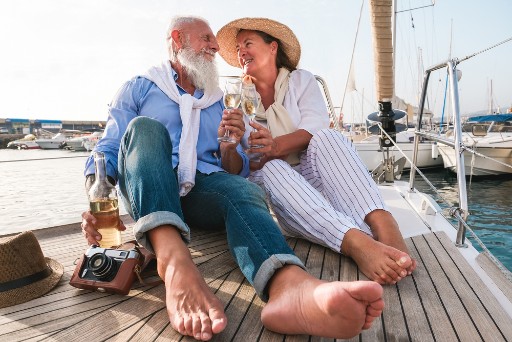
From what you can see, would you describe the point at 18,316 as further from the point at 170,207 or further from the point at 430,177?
the point at 430,177

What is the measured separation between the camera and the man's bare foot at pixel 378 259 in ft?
4.50

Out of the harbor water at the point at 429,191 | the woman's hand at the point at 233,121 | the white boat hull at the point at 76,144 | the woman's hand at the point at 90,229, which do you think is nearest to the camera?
the woman's hand at the point at 90,229

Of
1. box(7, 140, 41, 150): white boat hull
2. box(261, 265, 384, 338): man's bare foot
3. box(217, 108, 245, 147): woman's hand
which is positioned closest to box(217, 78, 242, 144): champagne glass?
box(217, 108, 245, 147): woman's hand

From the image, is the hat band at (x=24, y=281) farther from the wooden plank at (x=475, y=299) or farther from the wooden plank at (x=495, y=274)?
the wooden plank at (x=495, y=274)

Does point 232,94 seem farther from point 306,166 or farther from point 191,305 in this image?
point 191,305

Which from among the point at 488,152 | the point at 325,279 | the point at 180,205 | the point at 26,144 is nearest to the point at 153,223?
the point at 180,205

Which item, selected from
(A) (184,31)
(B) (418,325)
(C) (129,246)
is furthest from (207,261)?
(A) (184,31)

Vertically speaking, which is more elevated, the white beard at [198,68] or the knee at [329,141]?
the white beard at [198,68]

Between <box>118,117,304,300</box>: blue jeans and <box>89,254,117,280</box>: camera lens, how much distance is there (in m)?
0.17

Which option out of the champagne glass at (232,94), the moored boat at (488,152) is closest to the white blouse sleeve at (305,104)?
A: the champagne glass at (232,94)

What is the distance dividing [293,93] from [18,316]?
1775 mm

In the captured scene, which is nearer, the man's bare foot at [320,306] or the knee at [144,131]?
the man's bare foot at [320,306]

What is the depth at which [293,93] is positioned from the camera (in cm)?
236

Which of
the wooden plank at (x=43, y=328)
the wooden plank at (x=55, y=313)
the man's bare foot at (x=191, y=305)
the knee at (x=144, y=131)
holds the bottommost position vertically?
the wooden plank at (x=55, y=313)
